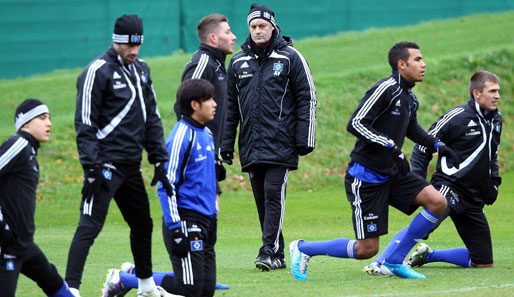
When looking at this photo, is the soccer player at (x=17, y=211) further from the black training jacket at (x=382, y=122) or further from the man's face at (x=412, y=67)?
the man's face at (x=412, y=67)

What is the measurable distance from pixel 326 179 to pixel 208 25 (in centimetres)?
1108

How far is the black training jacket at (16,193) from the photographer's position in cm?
643

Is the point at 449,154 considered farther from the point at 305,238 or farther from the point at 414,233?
the point at 305,238

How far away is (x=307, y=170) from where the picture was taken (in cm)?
1955

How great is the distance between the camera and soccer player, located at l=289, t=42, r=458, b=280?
8.64 meters

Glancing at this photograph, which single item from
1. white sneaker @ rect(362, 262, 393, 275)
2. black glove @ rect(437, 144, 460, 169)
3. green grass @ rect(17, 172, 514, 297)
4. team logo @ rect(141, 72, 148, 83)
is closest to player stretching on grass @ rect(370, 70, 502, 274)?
green grass @ rect(17, 172, 514, 297)

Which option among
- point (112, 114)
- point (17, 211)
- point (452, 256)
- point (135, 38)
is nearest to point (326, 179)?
point (452, 256)

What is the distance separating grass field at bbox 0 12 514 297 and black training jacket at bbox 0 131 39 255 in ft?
5.40

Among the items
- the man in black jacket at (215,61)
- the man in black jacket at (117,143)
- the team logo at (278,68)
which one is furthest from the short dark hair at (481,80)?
the man in black jacket at (117,143)

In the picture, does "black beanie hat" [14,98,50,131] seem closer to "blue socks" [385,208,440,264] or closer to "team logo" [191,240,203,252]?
"team logo" [191,240,203,252]

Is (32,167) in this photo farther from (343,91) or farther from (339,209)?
(343,91)

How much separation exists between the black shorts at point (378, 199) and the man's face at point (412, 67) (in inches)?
37.1

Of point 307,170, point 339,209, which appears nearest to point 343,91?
point 307,170

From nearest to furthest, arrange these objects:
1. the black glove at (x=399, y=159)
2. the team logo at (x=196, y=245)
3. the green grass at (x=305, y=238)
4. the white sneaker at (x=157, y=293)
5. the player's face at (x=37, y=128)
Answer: the player's face at (x=37, y=128), the team logo at (x=196, y=245), the white sneaker at (x=157, y=293), the green grass at (x=305, y=238), the black glove at (x=399, y=159)
